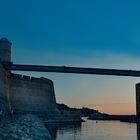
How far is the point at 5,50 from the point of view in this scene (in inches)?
1842

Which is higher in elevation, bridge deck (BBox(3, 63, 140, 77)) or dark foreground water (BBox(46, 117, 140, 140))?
bridge deck (BBox(3, 63, 140, 77))

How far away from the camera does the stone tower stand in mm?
46312

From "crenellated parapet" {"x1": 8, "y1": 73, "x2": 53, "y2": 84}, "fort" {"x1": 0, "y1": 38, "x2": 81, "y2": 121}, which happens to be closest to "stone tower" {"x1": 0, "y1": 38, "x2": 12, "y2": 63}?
"fort" {"x1": 0, "y1": 38, "x2": 81, "y2": 121}

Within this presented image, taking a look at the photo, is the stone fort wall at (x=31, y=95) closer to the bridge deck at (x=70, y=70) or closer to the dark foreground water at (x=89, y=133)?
the bridge deck at (x=70, y=70)

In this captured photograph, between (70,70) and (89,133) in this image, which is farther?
(70,70)

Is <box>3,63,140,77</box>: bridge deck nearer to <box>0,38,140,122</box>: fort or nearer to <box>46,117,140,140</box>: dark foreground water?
<box>0,38,140,122</box>: fort

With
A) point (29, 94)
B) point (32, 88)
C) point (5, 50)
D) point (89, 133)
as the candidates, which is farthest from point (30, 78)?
point (89, 133)

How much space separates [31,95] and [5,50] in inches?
243

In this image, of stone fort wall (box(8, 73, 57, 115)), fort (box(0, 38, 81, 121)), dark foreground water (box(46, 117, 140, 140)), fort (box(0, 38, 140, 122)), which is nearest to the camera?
dark foreground water (box(46, 117, 140, 140))

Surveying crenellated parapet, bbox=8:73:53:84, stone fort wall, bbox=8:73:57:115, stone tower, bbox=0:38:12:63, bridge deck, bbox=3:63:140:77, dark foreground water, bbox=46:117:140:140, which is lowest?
dark foreground water, bbox=46:117:140:140

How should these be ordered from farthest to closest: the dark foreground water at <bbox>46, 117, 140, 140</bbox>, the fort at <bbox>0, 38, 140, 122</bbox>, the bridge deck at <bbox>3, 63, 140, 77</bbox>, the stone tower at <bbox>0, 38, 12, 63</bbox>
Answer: the stone tower at <bbox>0, 38, 12, 63</bbox> < the fort at <bbox>0, 38, 140, 122</bbox> < the bridge deck at <bbox>3, 63, 140, 77</bbox> < the dark foreground water at <bbox>46, 117, 140, 140</bbox>

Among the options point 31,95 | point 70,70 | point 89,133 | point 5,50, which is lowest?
point 89,133

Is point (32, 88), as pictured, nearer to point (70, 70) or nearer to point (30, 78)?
point (30, 78)

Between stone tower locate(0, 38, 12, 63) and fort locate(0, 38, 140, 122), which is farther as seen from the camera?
stone tower locate(0, 38, 12, 63)
